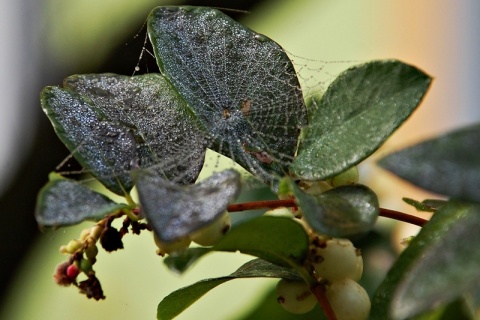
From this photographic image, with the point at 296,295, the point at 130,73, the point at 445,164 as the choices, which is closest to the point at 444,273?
the point at 445,164

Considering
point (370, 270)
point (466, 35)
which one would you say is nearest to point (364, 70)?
point (370, 270)

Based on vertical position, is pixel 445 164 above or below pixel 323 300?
above

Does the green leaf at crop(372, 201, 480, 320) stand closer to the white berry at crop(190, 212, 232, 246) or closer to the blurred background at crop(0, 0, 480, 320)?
the white berry at crop(190, 212, 232, 246)

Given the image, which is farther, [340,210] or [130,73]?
[130,73]

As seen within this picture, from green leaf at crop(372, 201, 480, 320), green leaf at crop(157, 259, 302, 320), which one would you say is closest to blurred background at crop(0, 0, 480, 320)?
green leaf at crop(157, 259, 302, 320)

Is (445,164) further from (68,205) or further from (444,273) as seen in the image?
(68,205)

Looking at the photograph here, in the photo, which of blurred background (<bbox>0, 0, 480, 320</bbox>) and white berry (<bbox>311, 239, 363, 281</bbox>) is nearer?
white berry (<bbox>311, 239, 363, 281</bbox>)

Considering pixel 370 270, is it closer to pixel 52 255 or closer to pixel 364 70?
pixel 364 70
